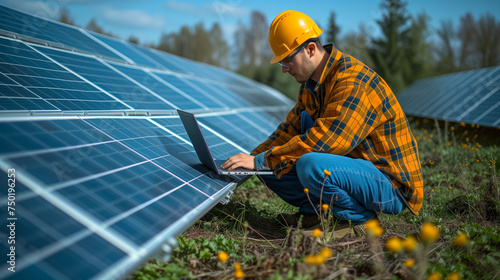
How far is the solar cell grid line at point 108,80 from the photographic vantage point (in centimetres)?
413

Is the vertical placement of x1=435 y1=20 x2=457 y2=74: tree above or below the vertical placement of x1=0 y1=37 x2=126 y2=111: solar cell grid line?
above

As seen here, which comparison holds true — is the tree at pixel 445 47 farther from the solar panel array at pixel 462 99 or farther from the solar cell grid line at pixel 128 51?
the solar cell grid line at pixel 128 51

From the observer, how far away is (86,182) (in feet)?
7.04

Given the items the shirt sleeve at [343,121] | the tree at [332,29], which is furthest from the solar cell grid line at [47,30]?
the tree at [332,29]

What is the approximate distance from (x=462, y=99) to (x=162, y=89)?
29.0 ft

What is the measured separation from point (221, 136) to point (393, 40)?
104ft

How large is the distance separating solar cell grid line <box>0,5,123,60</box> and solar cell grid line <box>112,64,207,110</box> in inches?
21.0

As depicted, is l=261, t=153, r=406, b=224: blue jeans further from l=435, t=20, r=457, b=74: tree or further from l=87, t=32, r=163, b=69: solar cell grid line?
l=435, t=20, r=457, b=74: tree

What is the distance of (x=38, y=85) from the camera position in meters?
3.22

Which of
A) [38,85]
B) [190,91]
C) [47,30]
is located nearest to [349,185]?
[38,85]

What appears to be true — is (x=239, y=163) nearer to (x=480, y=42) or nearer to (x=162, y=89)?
(x=162, y=89)

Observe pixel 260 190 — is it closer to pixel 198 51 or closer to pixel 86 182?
pixel 86 182

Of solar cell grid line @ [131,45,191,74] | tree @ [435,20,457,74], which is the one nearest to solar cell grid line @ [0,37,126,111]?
solar cell grid line @ [131,45,191,74]

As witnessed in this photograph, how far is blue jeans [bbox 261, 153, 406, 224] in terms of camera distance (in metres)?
2.86
